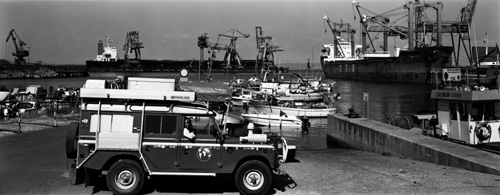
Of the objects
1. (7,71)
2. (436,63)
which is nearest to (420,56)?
(436,63)

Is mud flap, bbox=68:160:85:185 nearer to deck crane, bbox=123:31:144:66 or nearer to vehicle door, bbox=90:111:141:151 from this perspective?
vehicle door, bbox=90:111:141:151

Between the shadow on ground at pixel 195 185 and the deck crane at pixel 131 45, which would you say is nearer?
the shadow on ground at pixel 195 185

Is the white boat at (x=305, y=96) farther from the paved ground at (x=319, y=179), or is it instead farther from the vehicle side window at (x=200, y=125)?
the vehicle side window at (x=200, y=125)

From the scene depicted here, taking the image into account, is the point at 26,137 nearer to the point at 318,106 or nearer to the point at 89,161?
the point at 89,161

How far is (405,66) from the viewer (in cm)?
10894

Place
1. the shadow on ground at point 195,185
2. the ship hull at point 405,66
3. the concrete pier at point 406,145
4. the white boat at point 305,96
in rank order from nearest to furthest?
the shadow on ground at point 195,185 < the concrete pier at point 406,145 < the white boat at point 305,96 < the ship hull at point 405,66

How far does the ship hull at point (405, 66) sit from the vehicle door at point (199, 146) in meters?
75.9

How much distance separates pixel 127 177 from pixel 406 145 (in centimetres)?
1002

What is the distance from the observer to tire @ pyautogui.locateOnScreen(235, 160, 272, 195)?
8.94m

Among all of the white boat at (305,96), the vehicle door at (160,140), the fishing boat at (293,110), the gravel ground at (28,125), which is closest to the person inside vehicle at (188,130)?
the vehicle door at (160,140)

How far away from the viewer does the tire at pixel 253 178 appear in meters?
8.94

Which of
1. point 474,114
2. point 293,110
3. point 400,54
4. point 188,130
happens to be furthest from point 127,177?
point 400,54

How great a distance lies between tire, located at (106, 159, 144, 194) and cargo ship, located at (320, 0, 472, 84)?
7619 cm

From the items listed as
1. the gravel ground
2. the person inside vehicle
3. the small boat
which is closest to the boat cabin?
the person inside vehicle
